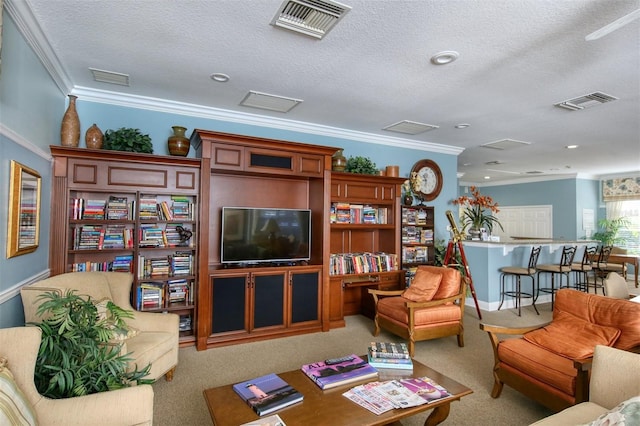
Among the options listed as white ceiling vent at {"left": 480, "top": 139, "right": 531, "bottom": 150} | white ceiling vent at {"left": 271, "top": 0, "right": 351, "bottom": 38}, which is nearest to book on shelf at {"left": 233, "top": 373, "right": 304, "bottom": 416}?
white ceiling vent at {"left": 271, "top": 0, "right": 351, "bottom": 38}

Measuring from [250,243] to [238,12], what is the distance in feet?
7.98

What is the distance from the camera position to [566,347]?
2.39m

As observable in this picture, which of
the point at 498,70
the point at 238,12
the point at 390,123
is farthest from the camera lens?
the point at 390,123

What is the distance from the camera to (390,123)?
473 cm

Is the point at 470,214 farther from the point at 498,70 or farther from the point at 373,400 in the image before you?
the point at 373,400

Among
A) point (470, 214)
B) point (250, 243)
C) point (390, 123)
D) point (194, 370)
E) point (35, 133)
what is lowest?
point (194, 370)

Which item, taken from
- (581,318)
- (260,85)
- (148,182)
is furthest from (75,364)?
(581,318)

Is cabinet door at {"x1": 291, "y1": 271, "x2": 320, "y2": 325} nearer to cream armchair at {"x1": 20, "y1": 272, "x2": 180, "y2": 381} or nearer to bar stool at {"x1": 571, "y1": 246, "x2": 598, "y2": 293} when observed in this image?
cream armchair at {"x1": 20, "y1": 272, "x2": 180, "y2": 381}

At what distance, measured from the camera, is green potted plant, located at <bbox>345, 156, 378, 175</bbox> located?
15.9 feet

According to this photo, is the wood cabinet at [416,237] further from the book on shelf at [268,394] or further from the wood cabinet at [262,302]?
the book on shelf at [268,394]

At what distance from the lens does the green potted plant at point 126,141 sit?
3.46 meters

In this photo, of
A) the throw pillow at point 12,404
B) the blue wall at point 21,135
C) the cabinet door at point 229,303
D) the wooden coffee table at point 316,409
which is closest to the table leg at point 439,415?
the wooden coffee table at point 316,409

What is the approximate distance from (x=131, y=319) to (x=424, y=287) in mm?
2951

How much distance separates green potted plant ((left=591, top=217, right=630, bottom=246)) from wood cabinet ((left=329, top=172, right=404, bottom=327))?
696 centimetres
